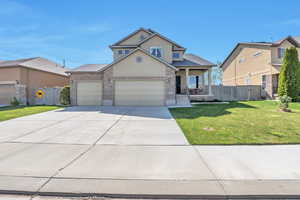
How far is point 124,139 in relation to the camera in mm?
5727

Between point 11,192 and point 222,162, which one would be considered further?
point 222,162

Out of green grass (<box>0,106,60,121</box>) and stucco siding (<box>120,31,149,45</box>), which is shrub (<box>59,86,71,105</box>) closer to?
green grass (<box>0,106,60,121</box>)

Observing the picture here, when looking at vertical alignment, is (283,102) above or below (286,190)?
above

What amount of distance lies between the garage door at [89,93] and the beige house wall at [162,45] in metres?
6.55

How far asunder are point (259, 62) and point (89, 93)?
20.4m

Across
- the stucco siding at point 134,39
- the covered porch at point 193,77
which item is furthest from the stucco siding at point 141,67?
the stucco siding at point 134,39

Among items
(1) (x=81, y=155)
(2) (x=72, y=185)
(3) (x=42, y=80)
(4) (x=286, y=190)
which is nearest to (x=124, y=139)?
(1) (x=81, y=155)

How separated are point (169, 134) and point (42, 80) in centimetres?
2064

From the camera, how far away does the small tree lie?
1559 centimetres

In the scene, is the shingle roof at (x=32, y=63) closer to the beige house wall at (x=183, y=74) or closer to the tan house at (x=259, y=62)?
the beige house wall at (x=183, y=74)

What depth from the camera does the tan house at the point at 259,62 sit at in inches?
743

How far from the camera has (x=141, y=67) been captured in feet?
47.9

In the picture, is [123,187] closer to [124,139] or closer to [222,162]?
[222,162]

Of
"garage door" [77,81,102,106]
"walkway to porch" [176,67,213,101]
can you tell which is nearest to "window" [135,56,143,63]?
"garage door" [77,81,102,106]
